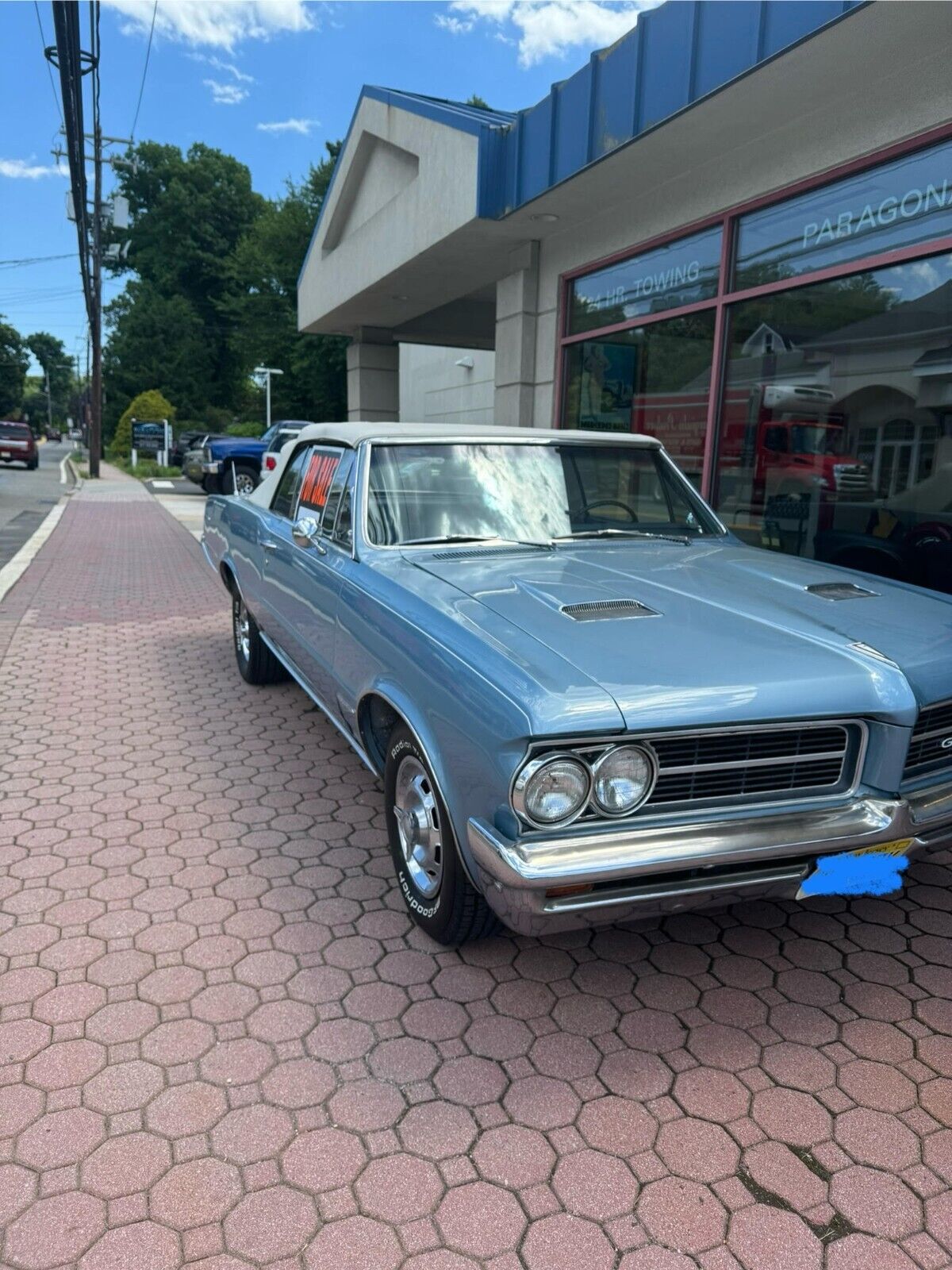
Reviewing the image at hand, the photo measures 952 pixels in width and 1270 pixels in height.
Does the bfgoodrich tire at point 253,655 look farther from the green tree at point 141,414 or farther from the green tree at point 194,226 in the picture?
the green tree at point 194,226

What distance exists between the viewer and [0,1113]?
7.25ft

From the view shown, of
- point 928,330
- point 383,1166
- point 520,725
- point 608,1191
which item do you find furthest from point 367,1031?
point 928,330

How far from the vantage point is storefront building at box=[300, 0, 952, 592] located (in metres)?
5.47

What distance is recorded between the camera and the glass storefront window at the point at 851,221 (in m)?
5.46

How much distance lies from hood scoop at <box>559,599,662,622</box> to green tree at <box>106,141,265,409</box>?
200 ft

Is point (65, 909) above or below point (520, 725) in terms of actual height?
below

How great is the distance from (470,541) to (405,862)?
53.0 inches

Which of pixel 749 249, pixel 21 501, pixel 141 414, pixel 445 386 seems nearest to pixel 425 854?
pixel 749 249

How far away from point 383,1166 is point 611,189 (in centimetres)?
773

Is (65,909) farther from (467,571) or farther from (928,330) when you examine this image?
(928,330)

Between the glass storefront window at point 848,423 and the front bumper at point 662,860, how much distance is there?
407 cm

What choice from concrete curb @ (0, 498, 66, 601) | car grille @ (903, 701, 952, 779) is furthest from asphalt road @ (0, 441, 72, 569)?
car grille @ (903, 701, 952, 779)

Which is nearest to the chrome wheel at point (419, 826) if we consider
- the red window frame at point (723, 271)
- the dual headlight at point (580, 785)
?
the dual headlight at point (580, 785)

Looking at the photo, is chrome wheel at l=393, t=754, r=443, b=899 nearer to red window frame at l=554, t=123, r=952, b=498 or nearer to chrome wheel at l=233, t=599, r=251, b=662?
chrome wheel at l=233, t=599, r=251, b=662
